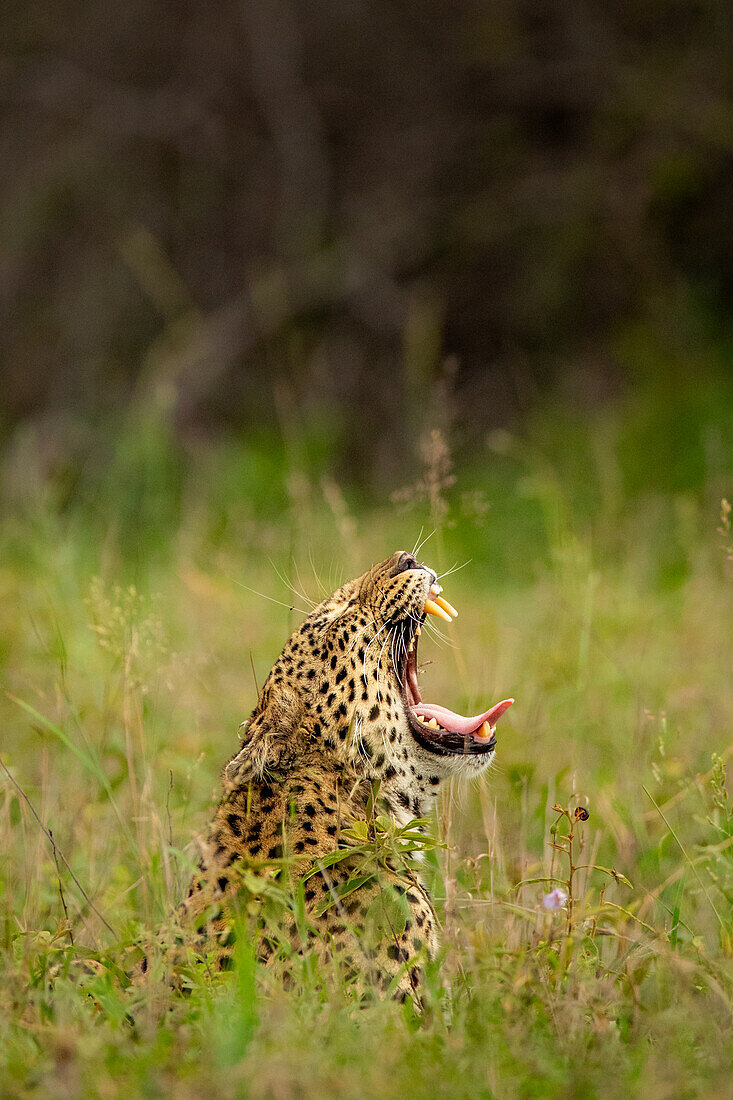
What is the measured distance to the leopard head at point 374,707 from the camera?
3615mm

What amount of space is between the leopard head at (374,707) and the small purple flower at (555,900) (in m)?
0.45

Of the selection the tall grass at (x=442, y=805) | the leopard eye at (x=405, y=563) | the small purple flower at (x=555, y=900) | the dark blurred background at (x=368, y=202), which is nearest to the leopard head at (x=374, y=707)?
the leopard eye at (x=405, y=563)

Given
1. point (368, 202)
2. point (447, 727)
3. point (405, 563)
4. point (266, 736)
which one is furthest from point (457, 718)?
point (368, 202)

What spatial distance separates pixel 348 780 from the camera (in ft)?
11.8

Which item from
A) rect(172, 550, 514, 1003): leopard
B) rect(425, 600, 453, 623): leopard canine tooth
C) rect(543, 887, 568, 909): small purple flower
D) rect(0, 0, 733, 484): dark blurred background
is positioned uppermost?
rect(0, 0, 733, 484): dark blurred background

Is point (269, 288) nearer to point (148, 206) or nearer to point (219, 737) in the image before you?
point (148, 206)

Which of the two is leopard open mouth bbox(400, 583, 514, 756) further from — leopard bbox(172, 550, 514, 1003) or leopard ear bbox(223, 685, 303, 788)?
leopard ear bbox(223, 685, 303, 788)

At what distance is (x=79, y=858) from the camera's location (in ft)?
14.3

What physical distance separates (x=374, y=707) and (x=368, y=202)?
9.02m

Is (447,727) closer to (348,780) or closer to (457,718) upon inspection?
(457,718)

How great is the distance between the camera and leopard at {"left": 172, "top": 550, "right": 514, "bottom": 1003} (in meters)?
3.17

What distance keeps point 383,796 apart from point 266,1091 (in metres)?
1.32

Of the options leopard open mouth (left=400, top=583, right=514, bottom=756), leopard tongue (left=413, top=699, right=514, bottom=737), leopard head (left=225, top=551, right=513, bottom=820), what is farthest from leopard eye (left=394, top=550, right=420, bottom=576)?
leopard tongue (left=413, top=699, right=514, bottom=737)

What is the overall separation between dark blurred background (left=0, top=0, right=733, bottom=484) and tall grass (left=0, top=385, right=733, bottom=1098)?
8.28ft
